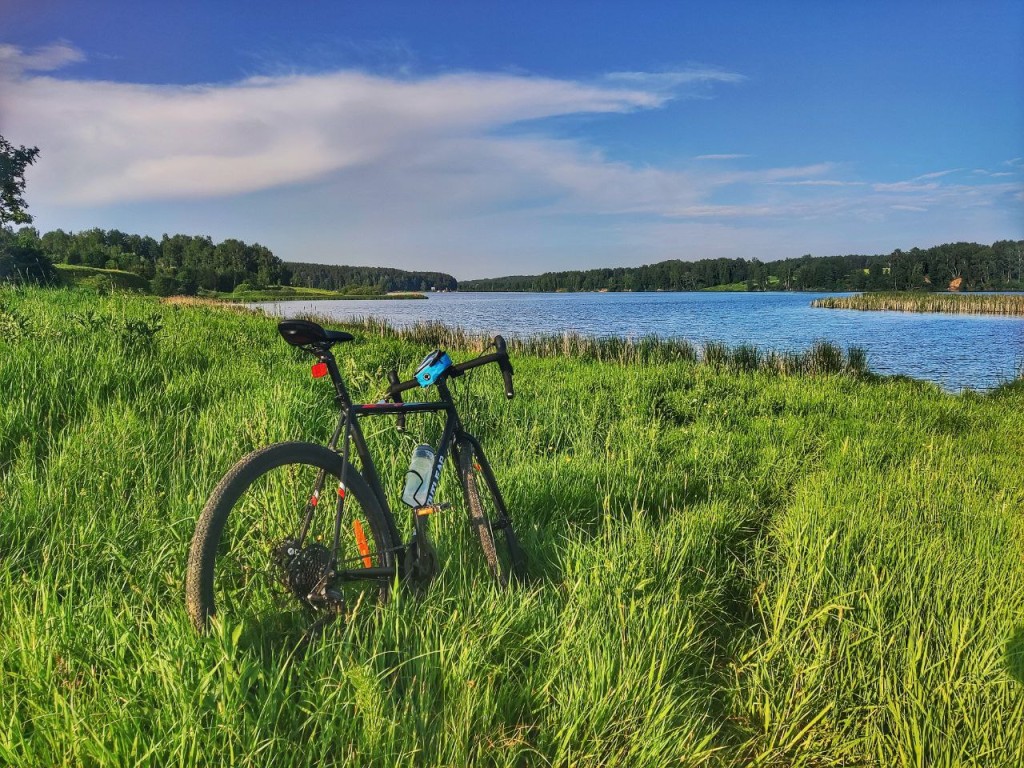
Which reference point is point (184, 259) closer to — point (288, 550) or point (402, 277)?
point (402, 277)

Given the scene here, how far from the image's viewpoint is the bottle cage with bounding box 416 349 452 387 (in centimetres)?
284

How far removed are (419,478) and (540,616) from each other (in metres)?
0.84

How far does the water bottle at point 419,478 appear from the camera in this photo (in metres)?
2.80

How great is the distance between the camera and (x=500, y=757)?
203 cm

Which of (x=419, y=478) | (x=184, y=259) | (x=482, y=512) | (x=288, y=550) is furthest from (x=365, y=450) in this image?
(x=184, y=259)

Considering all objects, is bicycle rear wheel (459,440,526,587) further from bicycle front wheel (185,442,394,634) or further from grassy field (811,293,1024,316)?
grassy field (811,293,1024,316)

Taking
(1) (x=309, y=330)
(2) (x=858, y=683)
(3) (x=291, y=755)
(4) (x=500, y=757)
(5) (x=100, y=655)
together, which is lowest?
(2) (x=858, y=683)

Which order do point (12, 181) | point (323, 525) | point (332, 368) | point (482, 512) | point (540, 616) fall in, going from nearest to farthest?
point (332, 368), point (323, 525), point (540, 616), point (482, 512), point (12, 181)

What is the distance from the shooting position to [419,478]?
112 inches

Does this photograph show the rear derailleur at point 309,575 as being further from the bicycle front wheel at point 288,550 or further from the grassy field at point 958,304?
the grassy field at point 958,304

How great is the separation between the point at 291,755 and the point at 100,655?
80cm

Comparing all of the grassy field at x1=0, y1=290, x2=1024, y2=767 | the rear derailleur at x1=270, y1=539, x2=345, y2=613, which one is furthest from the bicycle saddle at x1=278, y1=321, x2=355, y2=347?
the grassy field at x1=0, y1=290, x2=1024, y2=767

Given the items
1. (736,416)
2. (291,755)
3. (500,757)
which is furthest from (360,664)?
(736,416)

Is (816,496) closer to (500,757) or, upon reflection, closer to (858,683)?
(858,683)
